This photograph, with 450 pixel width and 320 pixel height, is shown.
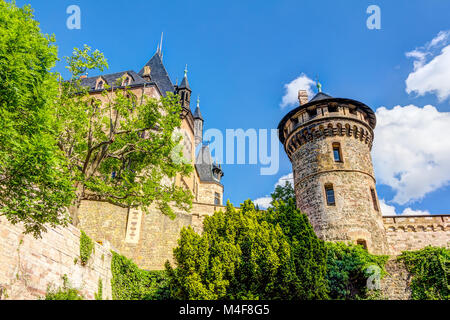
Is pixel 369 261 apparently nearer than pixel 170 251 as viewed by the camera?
Yes

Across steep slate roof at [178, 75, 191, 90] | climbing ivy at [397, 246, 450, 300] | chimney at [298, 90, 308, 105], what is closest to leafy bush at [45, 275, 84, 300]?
climbing ivy at [397, 246, 450, 300]

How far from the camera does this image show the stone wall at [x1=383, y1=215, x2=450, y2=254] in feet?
70.2

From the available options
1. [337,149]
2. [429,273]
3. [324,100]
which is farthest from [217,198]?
[429,273]

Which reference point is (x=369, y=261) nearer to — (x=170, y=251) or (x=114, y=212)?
(x=170, y=251)

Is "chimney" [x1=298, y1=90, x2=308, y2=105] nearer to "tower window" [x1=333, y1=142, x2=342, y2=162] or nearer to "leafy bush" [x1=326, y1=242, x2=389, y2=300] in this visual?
"tower window" [x1=333, y1=142, x2=342, y2=162]

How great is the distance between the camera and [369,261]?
52.4 feet

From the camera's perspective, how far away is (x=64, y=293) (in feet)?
36.6

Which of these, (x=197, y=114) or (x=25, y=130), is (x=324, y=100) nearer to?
(x=25, y=130)

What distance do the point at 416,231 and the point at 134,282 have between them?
58.0ft
